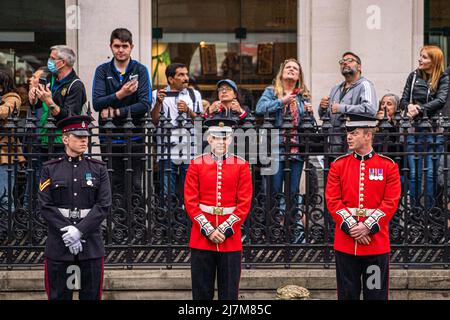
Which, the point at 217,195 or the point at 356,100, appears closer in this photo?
the point at 217,195

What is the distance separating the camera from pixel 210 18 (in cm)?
1647

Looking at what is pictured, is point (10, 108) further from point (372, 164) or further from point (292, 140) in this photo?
point (372, 164)

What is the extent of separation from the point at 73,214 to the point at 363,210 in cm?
253

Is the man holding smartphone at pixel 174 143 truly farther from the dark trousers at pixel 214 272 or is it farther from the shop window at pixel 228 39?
the shop window at pixel 228 39

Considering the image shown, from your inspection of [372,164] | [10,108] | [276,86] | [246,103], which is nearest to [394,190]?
[372,164]

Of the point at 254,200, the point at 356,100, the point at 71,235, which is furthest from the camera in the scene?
the point at 356,100

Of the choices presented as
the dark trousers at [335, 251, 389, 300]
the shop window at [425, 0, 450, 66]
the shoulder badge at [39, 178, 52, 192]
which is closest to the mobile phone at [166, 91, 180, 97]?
the shoulder badge at [39, 178, 52, 192]

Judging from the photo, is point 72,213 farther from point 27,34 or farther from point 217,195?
point 27,34

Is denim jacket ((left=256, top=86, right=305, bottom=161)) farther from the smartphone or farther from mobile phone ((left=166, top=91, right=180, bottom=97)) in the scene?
the smartphone

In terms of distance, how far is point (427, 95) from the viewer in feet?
41.4

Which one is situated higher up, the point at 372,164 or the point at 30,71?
the point at 30,71

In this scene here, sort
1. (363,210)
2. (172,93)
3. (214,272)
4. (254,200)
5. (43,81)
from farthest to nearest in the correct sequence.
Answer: (172,93), (43,81), (254,200), (214,272), (363,210)

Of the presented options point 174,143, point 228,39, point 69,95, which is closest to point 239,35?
point 228,39

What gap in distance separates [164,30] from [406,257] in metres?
6.33
